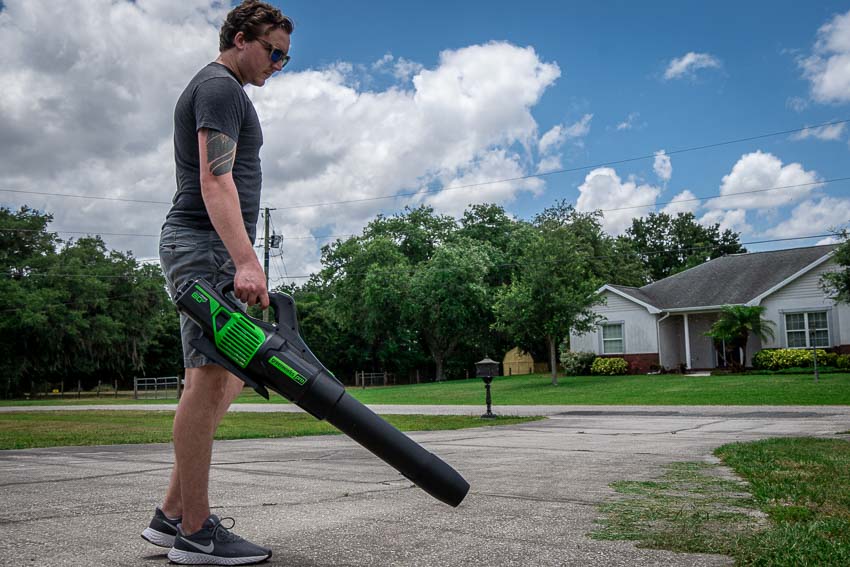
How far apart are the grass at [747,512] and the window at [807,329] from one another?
1091 inches

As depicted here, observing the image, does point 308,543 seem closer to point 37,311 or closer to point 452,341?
point 37,311

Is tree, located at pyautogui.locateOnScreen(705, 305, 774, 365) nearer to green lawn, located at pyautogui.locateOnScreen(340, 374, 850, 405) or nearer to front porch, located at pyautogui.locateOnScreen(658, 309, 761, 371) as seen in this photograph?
green lawn, located at pyautogui.locateOnScreen(340, 374, 850, 405)

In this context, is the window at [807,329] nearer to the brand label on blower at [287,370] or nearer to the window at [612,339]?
the window at [612,339]

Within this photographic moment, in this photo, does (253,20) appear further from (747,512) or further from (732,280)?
(732,280)

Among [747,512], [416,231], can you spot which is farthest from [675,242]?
[747,512]

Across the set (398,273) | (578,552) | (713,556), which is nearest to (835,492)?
(713,556)

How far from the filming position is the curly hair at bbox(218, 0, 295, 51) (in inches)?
120

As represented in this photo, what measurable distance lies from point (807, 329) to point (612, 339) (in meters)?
8.59

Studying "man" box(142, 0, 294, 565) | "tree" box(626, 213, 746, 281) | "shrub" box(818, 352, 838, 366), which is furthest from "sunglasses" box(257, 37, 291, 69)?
"tree" box(626, 213, 746, 281)

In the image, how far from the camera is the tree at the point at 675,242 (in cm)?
7106

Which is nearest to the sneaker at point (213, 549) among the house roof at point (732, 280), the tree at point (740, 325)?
the tree at point (740, 325)

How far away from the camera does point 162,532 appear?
3010mm

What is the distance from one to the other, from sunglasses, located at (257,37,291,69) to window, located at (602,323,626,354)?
34692 millimetres

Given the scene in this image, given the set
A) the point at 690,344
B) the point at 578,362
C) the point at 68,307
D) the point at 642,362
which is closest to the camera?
the point at 642,362
